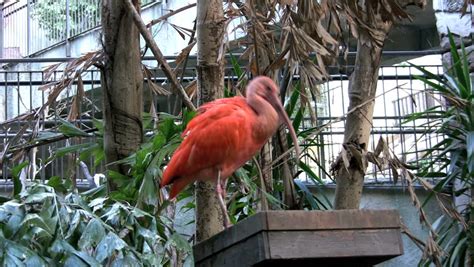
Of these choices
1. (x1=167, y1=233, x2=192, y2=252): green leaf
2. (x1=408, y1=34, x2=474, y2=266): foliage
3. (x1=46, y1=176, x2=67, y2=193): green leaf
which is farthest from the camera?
(x1=408, y1=34, x2=474, y2=266): foliage

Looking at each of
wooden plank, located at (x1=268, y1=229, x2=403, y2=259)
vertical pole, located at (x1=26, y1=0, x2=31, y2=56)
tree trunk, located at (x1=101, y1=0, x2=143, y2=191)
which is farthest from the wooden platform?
vertical pole, located at (x1=26, y1=0, x2=31, y2=56)

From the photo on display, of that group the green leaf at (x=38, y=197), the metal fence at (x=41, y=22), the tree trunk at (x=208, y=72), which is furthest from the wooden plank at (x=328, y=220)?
the metal fence at (x=41, y=22)

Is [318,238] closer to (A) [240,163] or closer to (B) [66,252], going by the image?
(A) [240,163]

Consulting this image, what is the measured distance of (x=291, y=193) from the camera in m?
6.86

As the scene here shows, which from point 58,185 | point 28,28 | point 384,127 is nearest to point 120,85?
point 58,185

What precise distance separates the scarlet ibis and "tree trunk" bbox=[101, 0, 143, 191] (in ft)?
5.67

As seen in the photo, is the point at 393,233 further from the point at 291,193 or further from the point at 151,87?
the point at 151,87

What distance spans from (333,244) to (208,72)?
2.05 meters

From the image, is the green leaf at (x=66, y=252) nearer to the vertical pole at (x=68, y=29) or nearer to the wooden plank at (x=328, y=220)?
the wooden plank at (x=328, y=220)

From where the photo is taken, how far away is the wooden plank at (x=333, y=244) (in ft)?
11.4

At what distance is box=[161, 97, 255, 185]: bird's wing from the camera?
4.15 metres

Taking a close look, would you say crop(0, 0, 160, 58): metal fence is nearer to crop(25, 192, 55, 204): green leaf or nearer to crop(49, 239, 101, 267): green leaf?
crop(25, 192, 55, 204): green leaf

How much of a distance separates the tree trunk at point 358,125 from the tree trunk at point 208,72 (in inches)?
55.6

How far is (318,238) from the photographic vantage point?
353 centimetres
